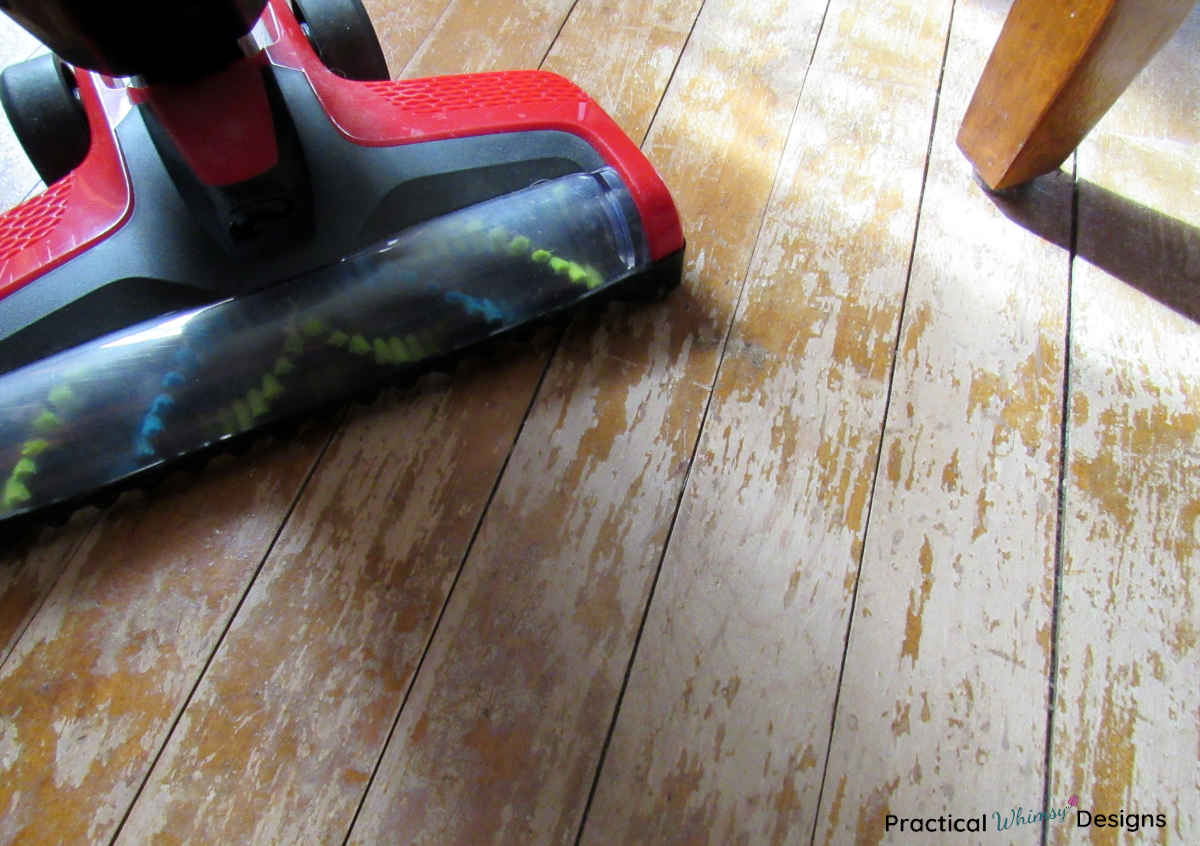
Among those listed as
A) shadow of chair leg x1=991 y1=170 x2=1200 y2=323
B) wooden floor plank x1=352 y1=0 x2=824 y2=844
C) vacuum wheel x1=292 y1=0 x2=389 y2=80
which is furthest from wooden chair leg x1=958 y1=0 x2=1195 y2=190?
vacuum wheel x1=292 y1=0 x2=389 y2=80

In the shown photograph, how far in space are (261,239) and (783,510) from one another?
0.49 meters

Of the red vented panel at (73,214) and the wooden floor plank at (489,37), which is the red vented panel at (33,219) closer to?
the red vented panel at (73,214)

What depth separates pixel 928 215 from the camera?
2.89 ft

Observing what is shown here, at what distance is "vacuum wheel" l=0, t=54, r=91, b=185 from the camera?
0.73 m

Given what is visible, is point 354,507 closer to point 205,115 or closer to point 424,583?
point 424,583

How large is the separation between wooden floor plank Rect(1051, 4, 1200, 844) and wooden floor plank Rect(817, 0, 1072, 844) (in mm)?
23

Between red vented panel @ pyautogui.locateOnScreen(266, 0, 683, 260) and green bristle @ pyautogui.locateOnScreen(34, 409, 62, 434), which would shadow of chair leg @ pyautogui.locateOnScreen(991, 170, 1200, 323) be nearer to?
red vented panel @ pyautogui.locateOnScreen(266, 0, 683, 260)

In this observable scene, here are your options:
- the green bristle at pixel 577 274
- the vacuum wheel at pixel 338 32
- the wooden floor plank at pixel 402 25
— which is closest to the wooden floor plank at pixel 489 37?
the wooden floor plank at pixel 402 25

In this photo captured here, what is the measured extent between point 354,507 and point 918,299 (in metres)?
0.57

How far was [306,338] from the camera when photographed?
69 centimetres

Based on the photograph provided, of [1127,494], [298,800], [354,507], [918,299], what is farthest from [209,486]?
[1127,494]

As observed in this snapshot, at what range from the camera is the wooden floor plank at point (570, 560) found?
603mm

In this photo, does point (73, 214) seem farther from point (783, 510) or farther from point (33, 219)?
point (783, 510)

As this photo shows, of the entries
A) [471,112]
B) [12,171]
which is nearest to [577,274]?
[471,112]
